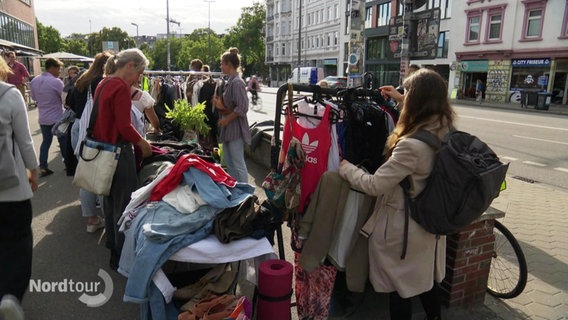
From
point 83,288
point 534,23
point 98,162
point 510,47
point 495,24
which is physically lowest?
point 83,288

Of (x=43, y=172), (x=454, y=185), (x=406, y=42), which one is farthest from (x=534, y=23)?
(x=454, y=185)

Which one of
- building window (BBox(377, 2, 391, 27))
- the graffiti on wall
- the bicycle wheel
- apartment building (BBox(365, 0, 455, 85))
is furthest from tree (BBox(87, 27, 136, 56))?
the bicycle wheel

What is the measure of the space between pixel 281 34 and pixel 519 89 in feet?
148

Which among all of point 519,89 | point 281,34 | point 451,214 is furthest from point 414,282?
point 281,34

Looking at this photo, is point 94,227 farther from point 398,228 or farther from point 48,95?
point 398,228

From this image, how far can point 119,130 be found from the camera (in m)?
3.53

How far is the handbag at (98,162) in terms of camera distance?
357cm

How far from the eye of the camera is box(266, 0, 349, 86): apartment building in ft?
175

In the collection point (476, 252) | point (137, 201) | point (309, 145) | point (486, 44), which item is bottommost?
point (476, 252)

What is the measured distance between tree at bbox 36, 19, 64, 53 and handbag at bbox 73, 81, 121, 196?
88.1m

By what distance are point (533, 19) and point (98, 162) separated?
102 feet

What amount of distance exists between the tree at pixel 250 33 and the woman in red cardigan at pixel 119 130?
2731 inches

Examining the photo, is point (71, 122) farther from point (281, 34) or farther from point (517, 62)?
point (281, 34)

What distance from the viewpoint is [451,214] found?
2.34 m
